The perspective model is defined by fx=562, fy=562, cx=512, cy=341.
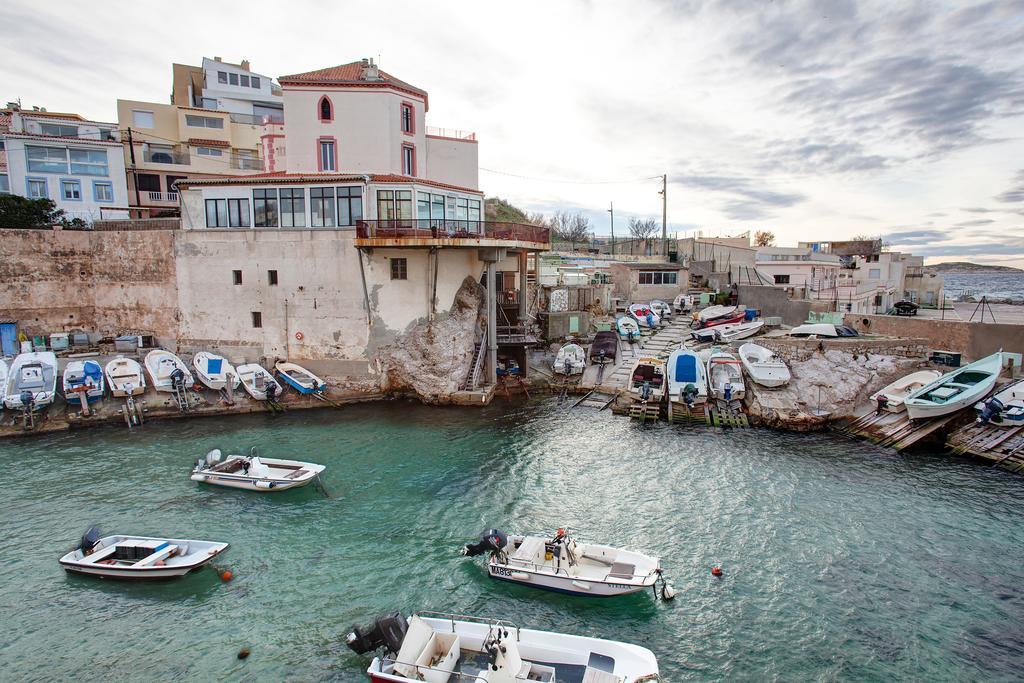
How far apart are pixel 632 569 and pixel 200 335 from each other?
26.1 meters

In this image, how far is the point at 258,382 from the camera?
27.5m

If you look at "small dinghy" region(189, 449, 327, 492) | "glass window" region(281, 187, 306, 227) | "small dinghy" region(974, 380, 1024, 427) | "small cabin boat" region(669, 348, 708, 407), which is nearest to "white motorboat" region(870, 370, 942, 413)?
"small dinghy" region(974, 380, 1024, 427)

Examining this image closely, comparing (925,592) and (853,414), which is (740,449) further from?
(925,592)

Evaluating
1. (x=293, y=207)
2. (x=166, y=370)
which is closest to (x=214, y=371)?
(x=166, y=370)

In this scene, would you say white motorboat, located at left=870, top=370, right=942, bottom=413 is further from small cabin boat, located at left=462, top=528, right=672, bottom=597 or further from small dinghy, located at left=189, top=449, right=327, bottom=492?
small dinghy, located at left=189, top=449, right=327, bottom=492

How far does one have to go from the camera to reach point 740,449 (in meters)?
22.2

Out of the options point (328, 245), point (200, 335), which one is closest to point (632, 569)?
point (328, 245)

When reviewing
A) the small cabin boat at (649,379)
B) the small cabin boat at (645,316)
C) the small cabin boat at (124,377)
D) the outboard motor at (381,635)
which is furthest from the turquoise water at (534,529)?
the small cabin boat at (645,316)

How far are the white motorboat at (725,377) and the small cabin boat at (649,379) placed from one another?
230cm

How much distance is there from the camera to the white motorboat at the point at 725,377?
25844mm

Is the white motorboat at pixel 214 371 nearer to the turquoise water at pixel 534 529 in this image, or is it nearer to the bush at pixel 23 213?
the turquoise water at pixel 534 529

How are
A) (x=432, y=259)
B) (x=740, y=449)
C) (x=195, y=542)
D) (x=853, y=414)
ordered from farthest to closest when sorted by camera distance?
(x=432, y=259)
(x=853, y=414)
(x=740, y=449)
(x=195, y=542)

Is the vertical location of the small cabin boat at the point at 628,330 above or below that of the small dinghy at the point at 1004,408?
above

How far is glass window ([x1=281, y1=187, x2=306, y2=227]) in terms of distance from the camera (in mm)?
27938
